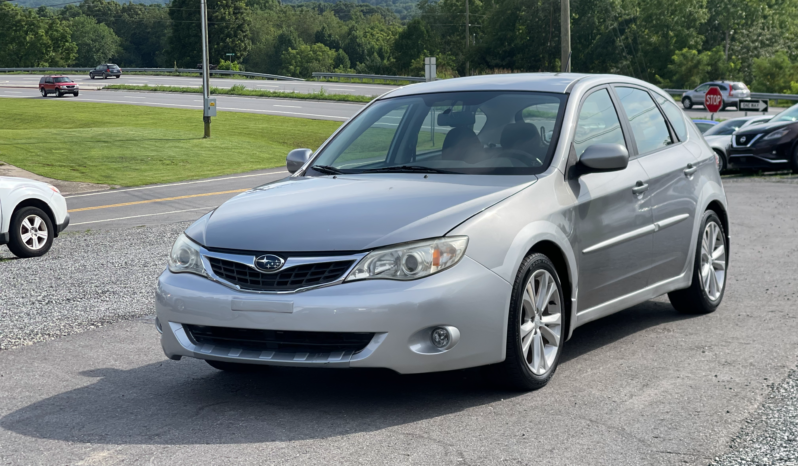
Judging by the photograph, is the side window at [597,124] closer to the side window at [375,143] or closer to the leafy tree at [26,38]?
the side window at [375,143]

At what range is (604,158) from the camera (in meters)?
5.50

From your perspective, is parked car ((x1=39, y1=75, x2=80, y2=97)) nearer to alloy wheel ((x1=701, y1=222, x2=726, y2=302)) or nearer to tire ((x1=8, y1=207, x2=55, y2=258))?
tire ((x1=8, y1=207, x2=55, y2=258))

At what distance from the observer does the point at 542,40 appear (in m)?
89.6

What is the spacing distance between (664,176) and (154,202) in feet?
53.1

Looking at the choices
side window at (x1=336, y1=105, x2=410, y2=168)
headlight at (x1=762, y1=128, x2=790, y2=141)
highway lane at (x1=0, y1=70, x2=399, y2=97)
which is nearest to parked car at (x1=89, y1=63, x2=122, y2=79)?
highway lane at (x1=0, y1=70, x2=399, y2=97)

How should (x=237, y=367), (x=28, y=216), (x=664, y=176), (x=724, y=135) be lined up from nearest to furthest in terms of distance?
(x=237, y=367)
(x=664, y=176)
(x=28, y=216)
(x=724, y=135)

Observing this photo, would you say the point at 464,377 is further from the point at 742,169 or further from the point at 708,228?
the point at 742,169

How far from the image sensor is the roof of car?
6094mm

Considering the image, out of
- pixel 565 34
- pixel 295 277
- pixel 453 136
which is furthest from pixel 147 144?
pixel 295 277

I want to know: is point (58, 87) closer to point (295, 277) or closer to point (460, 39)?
point (295, 277)

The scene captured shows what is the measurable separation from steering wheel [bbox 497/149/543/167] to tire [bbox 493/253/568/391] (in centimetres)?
66

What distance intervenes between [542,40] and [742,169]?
228 feet

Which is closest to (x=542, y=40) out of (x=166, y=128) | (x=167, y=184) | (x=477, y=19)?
(x=477, y=19)

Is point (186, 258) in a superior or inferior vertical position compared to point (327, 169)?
inferior
